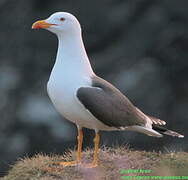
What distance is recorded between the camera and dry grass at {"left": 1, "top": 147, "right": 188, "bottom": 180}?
27.0ft

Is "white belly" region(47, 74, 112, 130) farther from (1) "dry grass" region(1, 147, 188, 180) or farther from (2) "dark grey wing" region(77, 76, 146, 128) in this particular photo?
(1) "dry grass" region(1, 147, 188, 180)

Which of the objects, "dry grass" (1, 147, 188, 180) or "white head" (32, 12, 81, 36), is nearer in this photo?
"dry grass" (1, 147, 188, 180)

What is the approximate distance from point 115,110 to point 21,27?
Answer: 7.85m

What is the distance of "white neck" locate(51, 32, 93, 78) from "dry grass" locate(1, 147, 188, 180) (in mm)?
907

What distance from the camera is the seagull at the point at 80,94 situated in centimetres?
823

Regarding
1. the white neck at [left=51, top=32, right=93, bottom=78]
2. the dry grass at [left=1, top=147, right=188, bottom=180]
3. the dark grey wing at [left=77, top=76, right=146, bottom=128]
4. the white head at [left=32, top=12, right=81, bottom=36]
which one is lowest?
the dry grass at [left=1, top=147, right=188, bottom=180]

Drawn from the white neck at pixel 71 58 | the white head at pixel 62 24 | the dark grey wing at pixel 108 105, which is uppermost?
the white head at pixel 62 24

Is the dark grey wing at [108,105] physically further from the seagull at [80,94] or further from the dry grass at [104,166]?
the dry grass at [104,166]

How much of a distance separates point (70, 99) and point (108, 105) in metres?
0.42

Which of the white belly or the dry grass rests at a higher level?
the white belly

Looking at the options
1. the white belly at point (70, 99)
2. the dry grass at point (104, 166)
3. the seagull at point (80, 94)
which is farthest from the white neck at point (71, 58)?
the dry grass at point (104, 166)

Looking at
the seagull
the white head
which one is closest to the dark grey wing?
the seagull

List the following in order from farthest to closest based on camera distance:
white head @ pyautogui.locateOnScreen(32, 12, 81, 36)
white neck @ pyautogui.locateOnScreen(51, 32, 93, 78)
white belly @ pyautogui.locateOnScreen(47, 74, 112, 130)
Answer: white head @ pyautogui.locateOnScreen(32, 12, 81, 36), white neck @ pyautogui.locateOnScreen(51, 32, 93, 78), white belly @ pyautogui.locateOnScreen(47, 74, 112, 130)

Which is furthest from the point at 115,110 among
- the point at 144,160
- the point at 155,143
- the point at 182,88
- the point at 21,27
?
the point at 21,27
